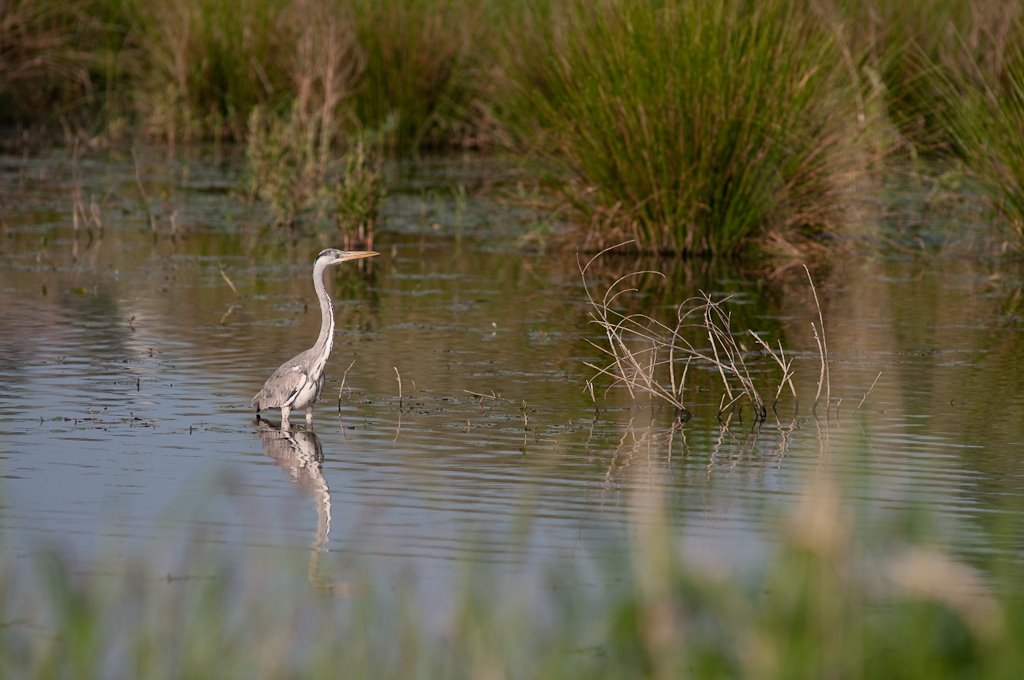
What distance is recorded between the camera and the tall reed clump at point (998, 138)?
12758 mm

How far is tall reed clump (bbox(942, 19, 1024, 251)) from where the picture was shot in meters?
12.8

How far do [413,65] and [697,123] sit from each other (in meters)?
8.71

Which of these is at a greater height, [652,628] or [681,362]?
[652,628]

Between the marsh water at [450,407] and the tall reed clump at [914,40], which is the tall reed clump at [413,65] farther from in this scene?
the marsh water at [450,407]

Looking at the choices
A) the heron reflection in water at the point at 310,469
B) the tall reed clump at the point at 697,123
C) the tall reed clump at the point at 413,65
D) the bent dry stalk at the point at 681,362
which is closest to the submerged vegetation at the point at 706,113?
the tall reed clump at the point at 697,123

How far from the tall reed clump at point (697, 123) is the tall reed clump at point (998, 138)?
88cm

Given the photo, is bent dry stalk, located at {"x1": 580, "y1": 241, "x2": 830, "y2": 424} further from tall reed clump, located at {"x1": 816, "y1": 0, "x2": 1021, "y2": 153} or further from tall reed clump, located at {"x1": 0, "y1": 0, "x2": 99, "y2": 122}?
tall reed clump, located at {"x1": 0, "y1": 0, "x2": 99, "y2": 122}

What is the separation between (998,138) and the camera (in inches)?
509

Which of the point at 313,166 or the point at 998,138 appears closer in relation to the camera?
the point at 998,138

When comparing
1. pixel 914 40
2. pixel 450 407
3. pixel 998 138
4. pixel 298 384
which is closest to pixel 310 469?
pixel 298 384

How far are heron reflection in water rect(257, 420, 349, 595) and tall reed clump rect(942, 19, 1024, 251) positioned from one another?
246 inches

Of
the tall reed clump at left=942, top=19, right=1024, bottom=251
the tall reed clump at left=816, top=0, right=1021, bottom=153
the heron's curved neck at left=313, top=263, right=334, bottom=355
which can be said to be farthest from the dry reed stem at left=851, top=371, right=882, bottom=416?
the tall reed clump at left=816, top=0, right=1021, bottom=153

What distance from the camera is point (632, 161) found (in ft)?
43.2

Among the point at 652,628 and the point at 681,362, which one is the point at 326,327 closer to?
the point at 681,362
